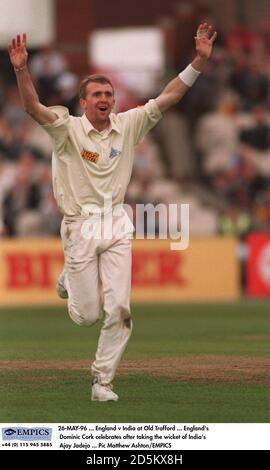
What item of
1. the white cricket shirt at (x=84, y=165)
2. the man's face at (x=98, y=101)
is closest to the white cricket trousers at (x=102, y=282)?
the white cricket shirt at (x=84, y=165)

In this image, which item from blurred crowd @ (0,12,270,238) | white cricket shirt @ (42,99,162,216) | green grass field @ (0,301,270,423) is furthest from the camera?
blurred crowd @ (0,12,270,238)

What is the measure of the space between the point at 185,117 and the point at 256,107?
66.3 inches

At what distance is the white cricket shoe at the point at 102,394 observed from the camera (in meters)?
10.1

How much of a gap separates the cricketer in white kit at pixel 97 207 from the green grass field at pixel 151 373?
453 millimetres

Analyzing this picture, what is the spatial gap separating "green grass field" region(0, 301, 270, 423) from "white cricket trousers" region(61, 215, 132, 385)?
382 mm

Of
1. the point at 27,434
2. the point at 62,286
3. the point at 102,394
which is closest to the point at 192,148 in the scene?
the point at 62,286

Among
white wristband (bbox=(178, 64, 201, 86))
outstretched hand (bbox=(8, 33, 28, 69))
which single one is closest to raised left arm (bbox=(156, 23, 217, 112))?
white wristband (bbox=(178, 64, 201, 86))

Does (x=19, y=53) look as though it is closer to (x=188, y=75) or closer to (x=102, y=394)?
(x=188, y=75)

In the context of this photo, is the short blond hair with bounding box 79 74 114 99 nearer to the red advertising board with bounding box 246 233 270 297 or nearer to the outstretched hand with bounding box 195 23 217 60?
the outstretched hand with bounding box 195 23 217 60

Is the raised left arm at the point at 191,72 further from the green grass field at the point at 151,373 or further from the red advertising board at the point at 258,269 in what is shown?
the red advertising board at the point at 258,269

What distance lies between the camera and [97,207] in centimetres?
1023

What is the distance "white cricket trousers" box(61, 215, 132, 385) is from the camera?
398 inches

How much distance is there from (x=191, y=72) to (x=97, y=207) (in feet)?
4.07

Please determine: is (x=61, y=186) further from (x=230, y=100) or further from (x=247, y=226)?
(x=230, y=100)
